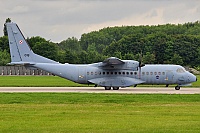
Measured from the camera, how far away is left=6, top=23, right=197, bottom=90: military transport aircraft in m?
48.5

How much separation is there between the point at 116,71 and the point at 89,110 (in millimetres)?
21960

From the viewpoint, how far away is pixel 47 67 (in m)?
48.6

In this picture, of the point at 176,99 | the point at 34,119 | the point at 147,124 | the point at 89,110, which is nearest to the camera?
the point at 147,124

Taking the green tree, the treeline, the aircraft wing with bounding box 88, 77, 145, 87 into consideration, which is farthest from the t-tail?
the green tree

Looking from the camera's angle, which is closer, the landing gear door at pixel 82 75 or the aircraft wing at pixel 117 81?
the aircraft wing at pixel 117 81

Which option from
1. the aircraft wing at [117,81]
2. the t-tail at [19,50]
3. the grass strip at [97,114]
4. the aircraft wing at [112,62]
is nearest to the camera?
the grass strip at [97,114]

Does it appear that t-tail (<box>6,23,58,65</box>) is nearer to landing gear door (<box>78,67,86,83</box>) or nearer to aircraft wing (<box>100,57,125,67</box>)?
landing gear door (<box>78,67,86,83</box>)

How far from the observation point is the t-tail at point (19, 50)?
4938 cm

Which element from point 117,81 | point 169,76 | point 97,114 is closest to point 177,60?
point 169,76

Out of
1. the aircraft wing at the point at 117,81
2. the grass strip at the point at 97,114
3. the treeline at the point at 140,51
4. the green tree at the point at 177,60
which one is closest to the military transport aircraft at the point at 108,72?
the aircraft wing at the point at 117,81

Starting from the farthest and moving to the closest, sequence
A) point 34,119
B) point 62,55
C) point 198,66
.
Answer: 1. point 198,66
2. point 62,55
3. point 34,119

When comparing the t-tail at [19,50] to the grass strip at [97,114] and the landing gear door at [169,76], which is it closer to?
the landing gear door at [169,76]

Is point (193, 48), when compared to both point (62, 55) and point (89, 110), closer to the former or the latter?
point (62, 55)

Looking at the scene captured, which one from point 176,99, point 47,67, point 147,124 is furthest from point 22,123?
point 47,67
